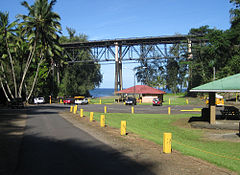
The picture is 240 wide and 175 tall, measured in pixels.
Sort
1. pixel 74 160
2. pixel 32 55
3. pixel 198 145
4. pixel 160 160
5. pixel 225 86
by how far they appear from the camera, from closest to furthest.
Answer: pixel 74 160 < pixel 160 160 < pixel 198 145 < pixel 225 86 < pixel 32 55

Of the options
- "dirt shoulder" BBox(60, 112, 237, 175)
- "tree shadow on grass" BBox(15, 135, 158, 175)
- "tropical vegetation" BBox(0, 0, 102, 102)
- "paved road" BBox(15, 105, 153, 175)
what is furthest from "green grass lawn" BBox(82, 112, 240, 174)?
"tropical vegetation" BBox(0, 0, 102, 102)

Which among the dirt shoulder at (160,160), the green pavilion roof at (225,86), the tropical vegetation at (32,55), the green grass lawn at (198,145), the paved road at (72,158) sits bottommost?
the green grass lawn at (198,145)

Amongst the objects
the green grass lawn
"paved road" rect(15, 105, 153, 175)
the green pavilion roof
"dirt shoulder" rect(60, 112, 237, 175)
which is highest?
the green pavilion roof

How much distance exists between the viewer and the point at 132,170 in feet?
30.1

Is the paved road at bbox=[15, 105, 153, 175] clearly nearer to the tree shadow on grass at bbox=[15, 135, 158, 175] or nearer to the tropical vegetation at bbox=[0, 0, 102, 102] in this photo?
the tree shadow on grass at bbox=[15, 135, 158, 175]

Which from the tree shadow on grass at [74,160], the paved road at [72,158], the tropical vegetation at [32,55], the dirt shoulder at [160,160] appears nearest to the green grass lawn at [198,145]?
the dirt shoulder at [160,160]

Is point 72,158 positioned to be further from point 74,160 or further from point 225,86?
point 225,86

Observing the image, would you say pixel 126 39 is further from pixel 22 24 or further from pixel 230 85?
pixel 230 85

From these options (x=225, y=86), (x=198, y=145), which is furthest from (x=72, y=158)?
(x=225, y=86)

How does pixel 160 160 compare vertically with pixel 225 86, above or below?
Result: below

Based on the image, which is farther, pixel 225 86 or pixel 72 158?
pixel 225 86

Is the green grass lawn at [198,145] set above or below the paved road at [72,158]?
below

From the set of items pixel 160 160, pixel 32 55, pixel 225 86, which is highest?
pixel 32 55

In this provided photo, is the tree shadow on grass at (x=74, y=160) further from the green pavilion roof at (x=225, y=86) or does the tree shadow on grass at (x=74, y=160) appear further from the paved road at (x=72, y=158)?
the green pavilion roof at (x=225, y=86)
